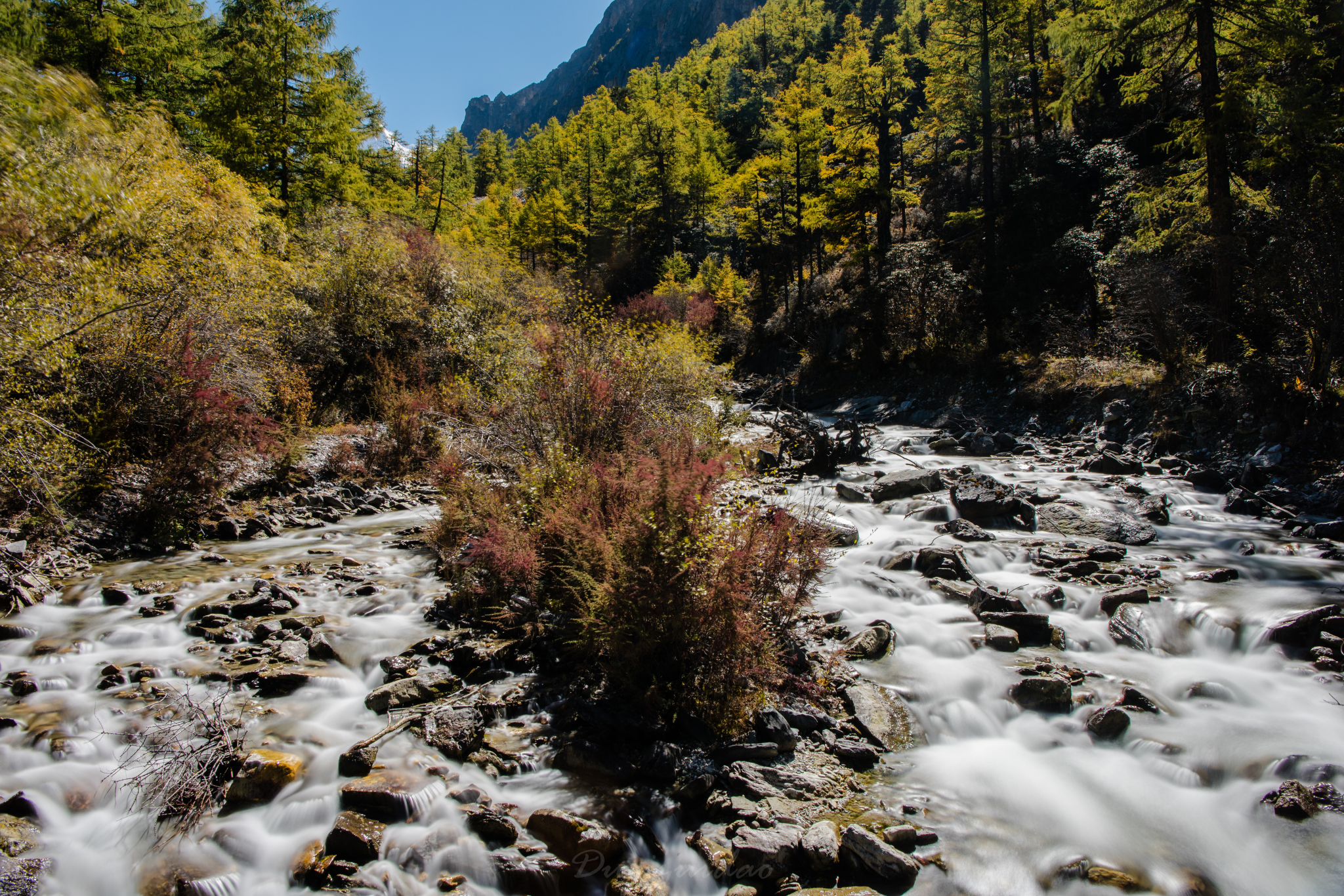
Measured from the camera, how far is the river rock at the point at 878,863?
4.07m

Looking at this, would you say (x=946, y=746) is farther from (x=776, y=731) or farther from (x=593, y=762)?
(x=593, y=762)

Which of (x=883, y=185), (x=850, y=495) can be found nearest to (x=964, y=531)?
(x=850, y=495)

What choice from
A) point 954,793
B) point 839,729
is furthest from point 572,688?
point 954,793

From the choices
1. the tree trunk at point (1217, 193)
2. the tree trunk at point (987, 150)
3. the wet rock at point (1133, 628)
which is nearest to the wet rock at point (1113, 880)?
the wet rock at point (1133, 628)

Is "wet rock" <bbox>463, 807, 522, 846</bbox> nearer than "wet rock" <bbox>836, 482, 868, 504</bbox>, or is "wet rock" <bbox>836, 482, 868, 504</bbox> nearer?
"wet rock" <bbox>463, 807, 522, 846</bbox>

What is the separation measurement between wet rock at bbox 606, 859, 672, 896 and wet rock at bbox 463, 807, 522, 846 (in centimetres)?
81

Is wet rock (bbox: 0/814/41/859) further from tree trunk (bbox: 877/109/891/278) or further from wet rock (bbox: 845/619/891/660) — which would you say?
tree trunk (bbox: 877/109/891/278)

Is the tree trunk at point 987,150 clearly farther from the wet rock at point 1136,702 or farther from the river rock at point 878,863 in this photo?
the river rock at point 878,863

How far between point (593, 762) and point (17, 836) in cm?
390

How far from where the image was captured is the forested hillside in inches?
360

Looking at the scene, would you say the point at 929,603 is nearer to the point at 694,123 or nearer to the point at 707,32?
the point at 694,123

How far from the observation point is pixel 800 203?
34406 mm

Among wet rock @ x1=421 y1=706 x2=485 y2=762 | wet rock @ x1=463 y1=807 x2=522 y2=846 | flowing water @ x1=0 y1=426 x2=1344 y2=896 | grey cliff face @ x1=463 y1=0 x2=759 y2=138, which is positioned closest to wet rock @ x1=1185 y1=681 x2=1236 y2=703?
flowing water @ x1=0 y1=426 x2=1344 y2=896

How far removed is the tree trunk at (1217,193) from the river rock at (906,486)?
729 cm
